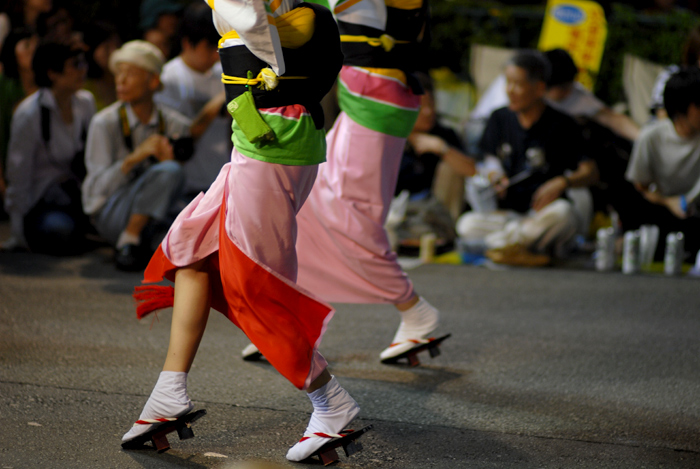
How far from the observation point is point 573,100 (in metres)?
6.48

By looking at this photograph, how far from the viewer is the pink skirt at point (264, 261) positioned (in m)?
2.23

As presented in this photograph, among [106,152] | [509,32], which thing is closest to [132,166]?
[106,152]

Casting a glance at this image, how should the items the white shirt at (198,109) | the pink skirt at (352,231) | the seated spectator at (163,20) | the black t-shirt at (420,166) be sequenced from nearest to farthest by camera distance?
the pink skirt at (352,231), the white shirt at (198,109), the black t-shirt at (420,166), the seated spectator at (163,20)

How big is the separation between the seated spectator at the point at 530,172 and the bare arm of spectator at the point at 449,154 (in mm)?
162

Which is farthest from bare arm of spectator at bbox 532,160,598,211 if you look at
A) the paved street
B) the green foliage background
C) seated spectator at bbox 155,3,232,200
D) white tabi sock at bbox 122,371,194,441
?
white tabi sock at bbox 122,371,194,441

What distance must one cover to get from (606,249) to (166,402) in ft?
12.7

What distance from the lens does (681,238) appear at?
5.34 m

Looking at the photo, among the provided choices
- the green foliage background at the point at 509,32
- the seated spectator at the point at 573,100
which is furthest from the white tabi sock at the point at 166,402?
the green foliage background at the point at 509,32

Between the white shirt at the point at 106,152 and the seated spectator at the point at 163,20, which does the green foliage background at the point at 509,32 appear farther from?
the white shirt at the point at 106,152

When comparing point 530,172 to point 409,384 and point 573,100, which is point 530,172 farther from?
point 409,384

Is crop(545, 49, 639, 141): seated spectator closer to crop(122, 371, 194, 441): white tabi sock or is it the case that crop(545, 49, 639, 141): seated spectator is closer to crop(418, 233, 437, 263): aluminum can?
crop(418, 233, 437, 263): aluminum can

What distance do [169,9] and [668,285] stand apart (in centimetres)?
466

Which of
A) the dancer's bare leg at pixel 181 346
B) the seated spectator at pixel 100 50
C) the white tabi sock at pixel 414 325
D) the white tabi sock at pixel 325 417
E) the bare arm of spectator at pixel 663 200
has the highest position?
the seated spectator at pixel 100 50

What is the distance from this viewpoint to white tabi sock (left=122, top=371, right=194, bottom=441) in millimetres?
2229
